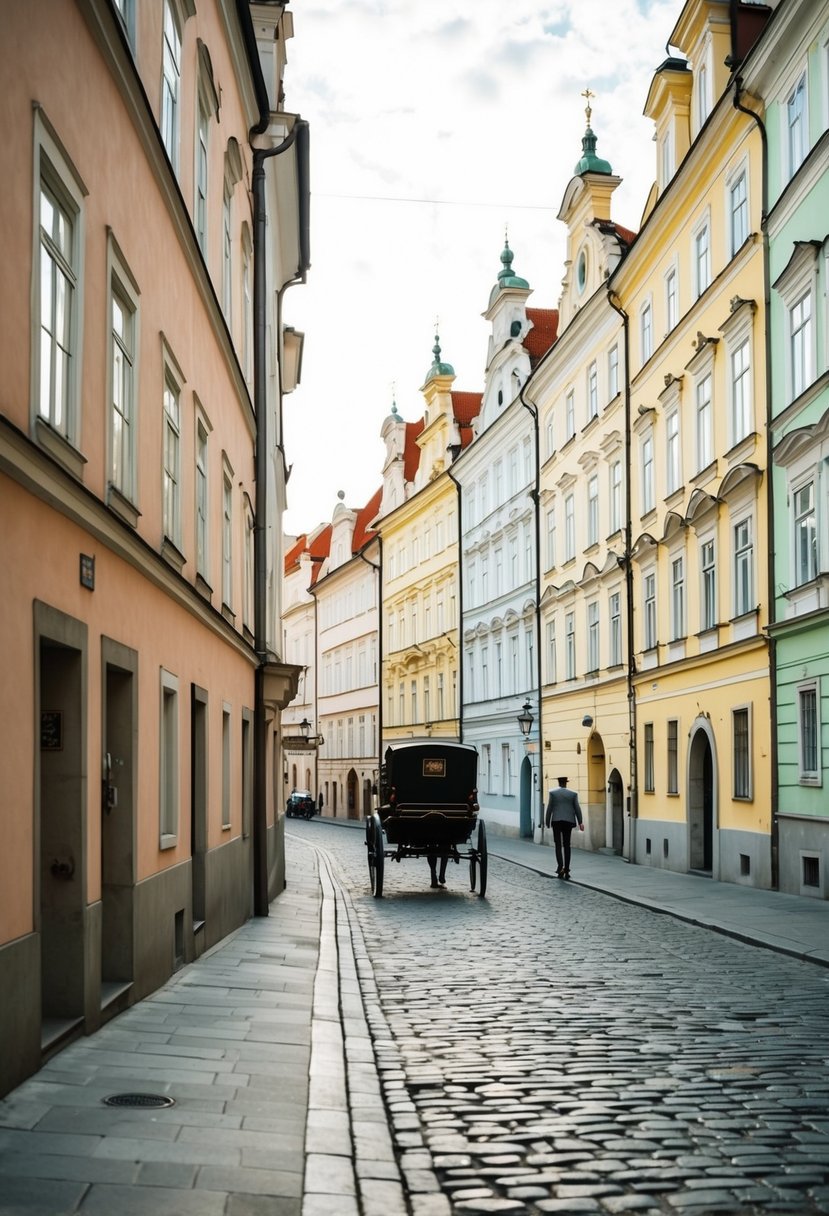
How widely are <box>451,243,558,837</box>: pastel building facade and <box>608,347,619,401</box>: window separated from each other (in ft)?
30.7

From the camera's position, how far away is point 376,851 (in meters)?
22.1

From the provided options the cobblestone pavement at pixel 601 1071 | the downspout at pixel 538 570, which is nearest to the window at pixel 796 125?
the cobblestone pavement at pixel 601 1071

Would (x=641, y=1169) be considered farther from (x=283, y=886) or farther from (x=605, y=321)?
(x=605, y=321)

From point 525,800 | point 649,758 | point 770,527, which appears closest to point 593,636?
point 649,758

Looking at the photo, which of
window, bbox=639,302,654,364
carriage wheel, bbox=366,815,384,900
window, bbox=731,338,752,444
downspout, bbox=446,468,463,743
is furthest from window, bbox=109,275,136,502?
downspout, bbox=446,468,463,743

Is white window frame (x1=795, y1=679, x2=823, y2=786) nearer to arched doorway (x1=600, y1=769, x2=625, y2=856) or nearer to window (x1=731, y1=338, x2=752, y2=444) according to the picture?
window (x1=731, y1=338, x2=752, y2=444)

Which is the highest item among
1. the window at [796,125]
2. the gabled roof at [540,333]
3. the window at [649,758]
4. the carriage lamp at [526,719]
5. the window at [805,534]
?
the gabled roof at [540,333]

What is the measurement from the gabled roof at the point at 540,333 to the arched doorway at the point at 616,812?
16.2 meters

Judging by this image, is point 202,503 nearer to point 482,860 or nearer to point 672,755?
point 482,860

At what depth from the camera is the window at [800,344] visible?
73.8 feet

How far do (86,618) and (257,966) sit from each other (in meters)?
5.49

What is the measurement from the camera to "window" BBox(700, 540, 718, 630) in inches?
1099

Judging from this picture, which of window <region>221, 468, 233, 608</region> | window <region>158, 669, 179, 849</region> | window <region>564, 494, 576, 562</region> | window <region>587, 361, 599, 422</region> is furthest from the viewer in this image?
window <region>564, 494, 576, 562</region>

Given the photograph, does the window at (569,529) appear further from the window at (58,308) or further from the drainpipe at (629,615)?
the window at (58,308)
